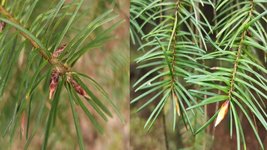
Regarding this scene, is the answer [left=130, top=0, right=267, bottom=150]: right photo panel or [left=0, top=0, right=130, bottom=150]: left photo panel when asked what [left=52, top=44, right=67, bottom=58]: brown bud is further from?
[left=130, top=0, right=267, bottom=150]: right photo panel

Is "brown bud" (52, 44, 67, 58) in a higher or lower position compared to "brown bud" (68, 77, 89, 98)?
higher

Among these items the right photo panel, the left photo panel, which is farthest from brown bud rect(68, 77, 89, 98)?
the right photo panel

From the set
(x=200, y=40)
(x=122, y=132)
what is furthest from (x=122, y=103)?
(x=200, y=40)

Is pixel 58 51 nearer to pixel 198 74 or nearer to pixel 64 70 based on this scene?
pixel 64 70

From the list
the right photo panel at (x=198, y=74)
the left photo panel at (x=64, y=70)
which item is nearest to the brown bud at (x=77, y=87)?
the left photo panel at (x=64, y=70)

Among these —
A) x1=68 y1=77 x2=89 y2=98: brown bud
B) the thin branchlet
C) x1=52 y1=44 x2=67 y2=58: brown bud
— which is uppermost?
x1=52 y1=44 x2=67 y2=58: brown bud

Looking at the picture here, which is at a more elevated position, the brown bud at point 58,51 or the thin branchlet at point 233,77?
the brown bud at point 58,51

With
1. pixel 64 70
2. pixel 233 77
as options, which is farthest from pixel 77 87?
pixel 233 77

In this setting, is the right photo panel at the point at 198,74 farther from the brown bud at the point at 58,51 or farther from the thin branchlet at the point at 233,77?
the brown bud at the point at 58,51
